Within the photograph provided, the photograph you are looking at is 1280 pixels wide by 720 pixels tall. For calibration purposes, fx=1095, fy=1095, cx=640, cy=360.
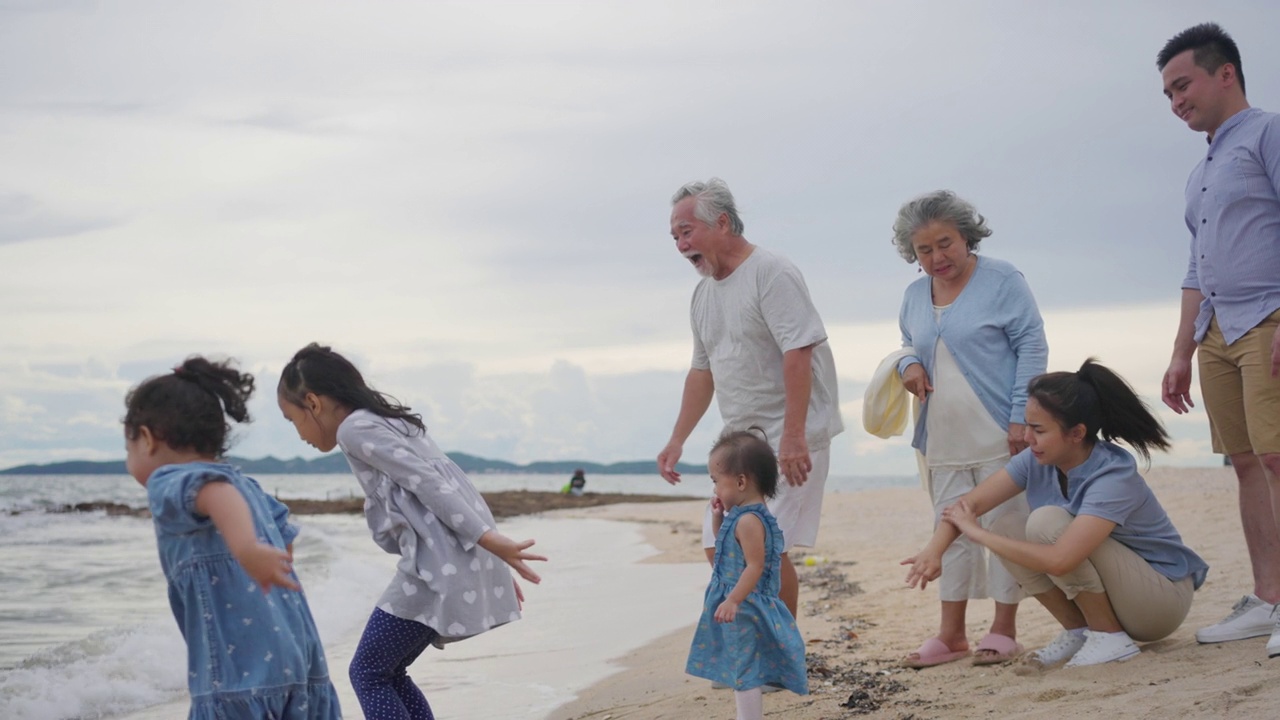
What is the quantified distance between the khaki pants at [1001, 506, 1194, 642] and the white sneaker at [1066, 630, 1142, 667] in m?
0.10

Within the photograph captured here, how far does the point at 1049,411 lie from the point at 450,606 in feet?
7.46

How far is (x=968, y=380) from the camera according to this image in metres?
4.54

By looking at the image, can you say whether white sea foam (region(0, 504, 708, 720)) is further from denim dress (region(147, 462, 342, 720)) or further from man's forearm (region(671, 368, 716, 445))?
denim dress (region(147, 462, 342, 720))

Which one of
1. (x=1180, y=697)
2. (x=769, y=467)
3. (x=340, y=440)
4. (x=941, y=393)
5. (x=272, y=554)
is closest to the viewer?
(x=272, y=554)

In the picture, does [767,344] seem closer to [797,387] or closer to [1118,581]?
[797,387]

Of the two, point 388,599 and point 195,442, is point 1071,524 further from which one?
point 195,442

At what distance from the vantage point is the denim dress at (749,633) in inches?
143

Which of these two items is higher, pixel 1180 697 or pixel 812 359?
pixel 812 359

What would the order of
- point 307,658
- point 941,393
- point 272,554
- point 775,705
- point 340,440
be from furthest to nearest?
point 941,393 → point 775,705 → point 340,440 → point 307,658 → point 272,554

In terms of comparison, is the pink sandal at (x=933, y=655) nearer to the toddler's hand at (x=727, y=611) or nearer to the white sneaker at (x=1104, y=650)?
the white sneaker at (x=1104, y=650)

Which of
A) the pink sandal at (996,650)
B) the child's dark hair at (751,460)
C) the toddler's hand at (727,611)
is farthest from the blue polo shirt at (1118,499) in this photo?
the toddler's hand at (727,611)

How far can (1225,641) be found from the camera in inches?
157

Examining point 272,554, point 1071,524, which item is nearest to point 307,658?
point 272,554

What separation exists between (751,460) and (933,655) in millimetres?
1405
